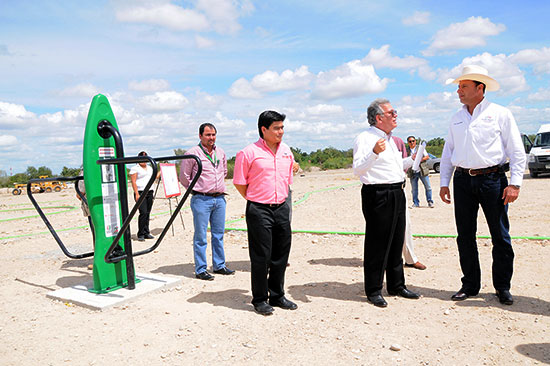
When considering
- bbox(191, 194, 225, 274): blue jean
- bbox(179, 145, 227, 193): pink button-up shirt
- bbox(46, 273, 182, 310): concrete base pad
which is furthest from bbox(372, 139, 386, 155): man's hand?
bbox(46, 273, 182, 310): concrete base pad

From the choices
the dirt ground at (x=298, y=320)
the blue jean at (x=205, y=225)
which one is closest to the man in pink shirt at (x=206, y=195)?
the blue jean at (x=205, y=225)

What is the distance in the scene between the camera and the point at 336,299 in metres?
4.94

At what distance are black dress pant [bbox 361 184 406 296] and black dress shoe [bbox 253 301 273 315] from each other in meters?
1.07

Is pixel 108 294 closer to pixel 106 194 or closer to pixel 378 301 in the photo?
pixel 106 194

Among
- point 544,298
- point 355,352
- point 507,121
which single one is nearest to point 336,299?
point 355,352

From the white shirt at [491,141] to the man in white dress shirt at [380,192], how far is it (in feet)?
2.19

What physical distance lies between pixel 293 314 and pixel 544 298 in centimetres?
258

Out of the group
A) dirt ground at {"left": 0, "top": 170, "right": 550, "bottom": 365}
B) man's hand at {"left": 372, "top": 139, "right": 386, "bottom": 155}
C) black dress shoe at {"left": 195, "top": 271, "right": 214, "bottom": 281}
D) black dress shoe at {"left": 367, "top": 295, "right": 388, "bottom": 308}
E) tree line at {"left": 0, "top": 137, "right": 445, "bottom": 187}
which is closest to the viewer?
dirt ground at {"left": 0, "top": 170, "right": 550, "bottom": 365}

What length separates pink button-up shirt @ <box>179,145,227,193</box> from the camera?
5934 millimetres

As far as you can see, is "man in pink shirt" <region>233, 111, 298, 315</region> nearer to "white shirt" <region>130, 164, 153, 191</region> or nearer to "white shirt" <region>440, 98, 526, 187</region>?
"white shirt" <region>440, 98, 526, 187</region>

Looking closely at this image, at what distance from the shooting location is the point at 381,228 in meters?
4.62

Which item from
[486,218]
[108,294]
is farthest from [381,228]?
[108,294]

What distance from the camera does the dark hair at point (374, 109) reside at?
457cm

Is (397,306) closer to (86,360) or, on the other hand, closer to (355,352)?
(355,352)
